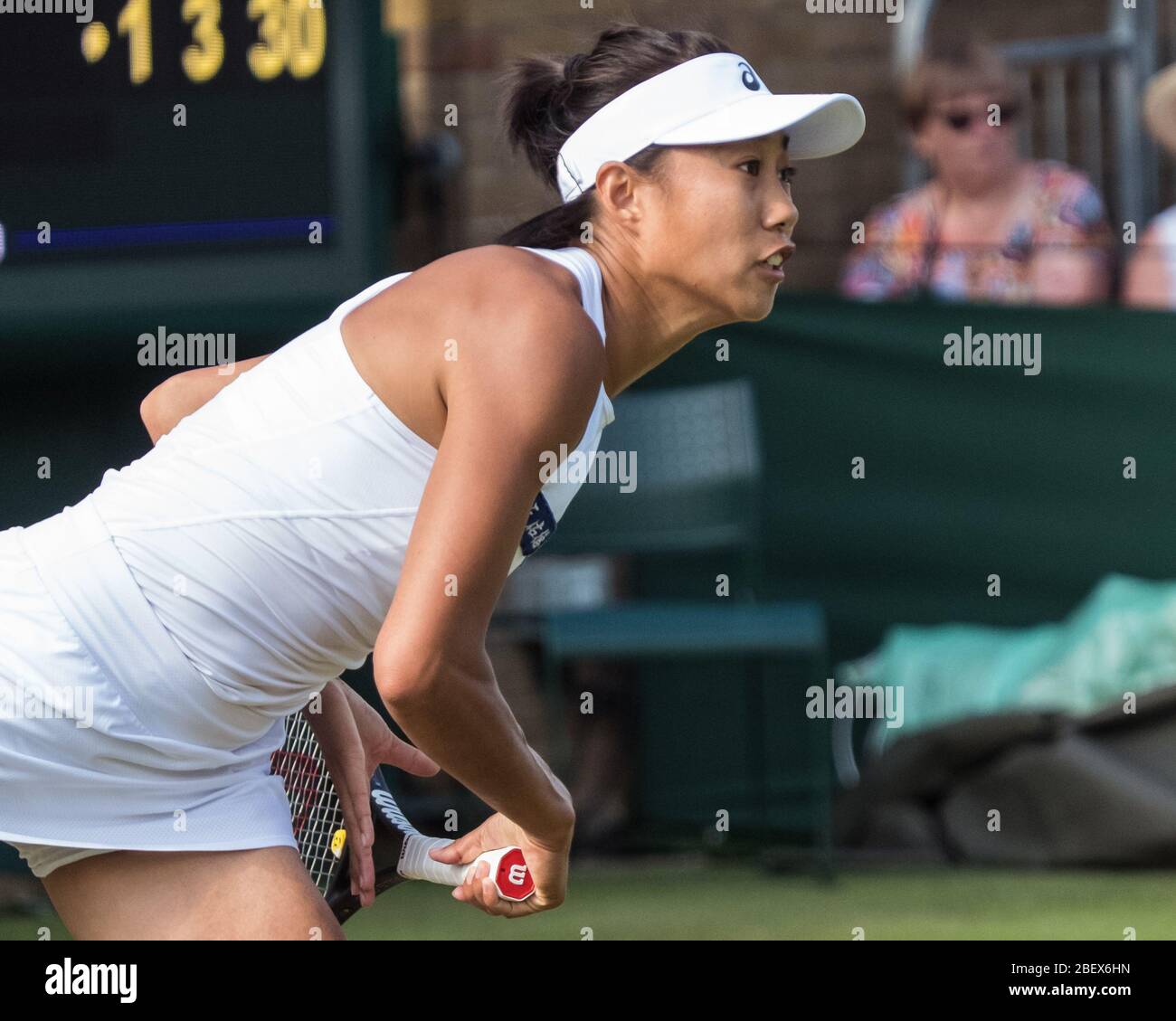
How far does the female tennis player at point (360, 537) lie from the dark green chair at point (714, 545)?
3486 mm

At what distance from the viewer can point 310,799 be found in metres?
2.66

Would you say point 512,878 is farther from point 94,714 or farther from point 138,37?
point 138,37

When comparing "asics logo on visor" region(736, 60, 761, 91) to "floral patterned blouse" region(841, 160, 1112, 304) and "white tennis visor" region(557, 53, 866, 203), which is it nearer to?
"white tennis visor" region(557, 53, 866, 203)

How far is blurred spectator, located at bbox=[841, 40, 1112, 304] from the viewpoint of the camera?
20.2ft

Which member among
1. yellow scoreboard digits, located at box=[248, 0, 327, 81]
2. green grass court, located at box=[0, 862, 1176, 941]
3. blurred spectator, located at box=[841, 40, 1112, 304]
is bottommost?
green grass court, located at box=[0, 862, 1176, 941]

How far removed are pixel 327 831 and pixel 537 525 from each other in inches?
25.6

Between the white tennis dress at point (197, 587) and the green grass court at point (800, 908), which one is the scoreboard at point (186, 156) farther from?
the white tennis dress at point (197, 587)

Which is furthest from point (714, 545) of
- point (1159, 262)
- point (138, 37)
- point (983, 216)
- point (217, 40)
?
point (138, 37)

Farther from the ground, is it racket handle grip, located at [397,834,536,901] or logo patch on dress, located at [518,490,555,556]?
logo patch on dress, located at [518,490,555,556]

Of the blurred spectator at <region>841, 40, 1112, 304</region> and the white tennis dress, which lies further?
the blurred spectator at <region>841, 40, 1112, 304</region>

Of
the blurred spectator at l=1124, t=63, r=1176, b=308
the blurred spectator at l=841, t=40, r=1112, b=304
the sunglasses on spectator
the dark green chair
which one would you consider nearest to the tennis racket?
the dark green chair

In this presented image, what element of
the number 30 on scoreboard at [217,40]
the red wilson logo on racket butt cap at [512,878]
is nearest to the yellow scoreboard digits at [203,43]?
the number 30 on scoreboard at [217,40]

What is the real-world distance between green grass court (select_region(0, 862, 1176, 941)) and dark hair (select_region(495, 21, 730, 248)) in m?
2.73
